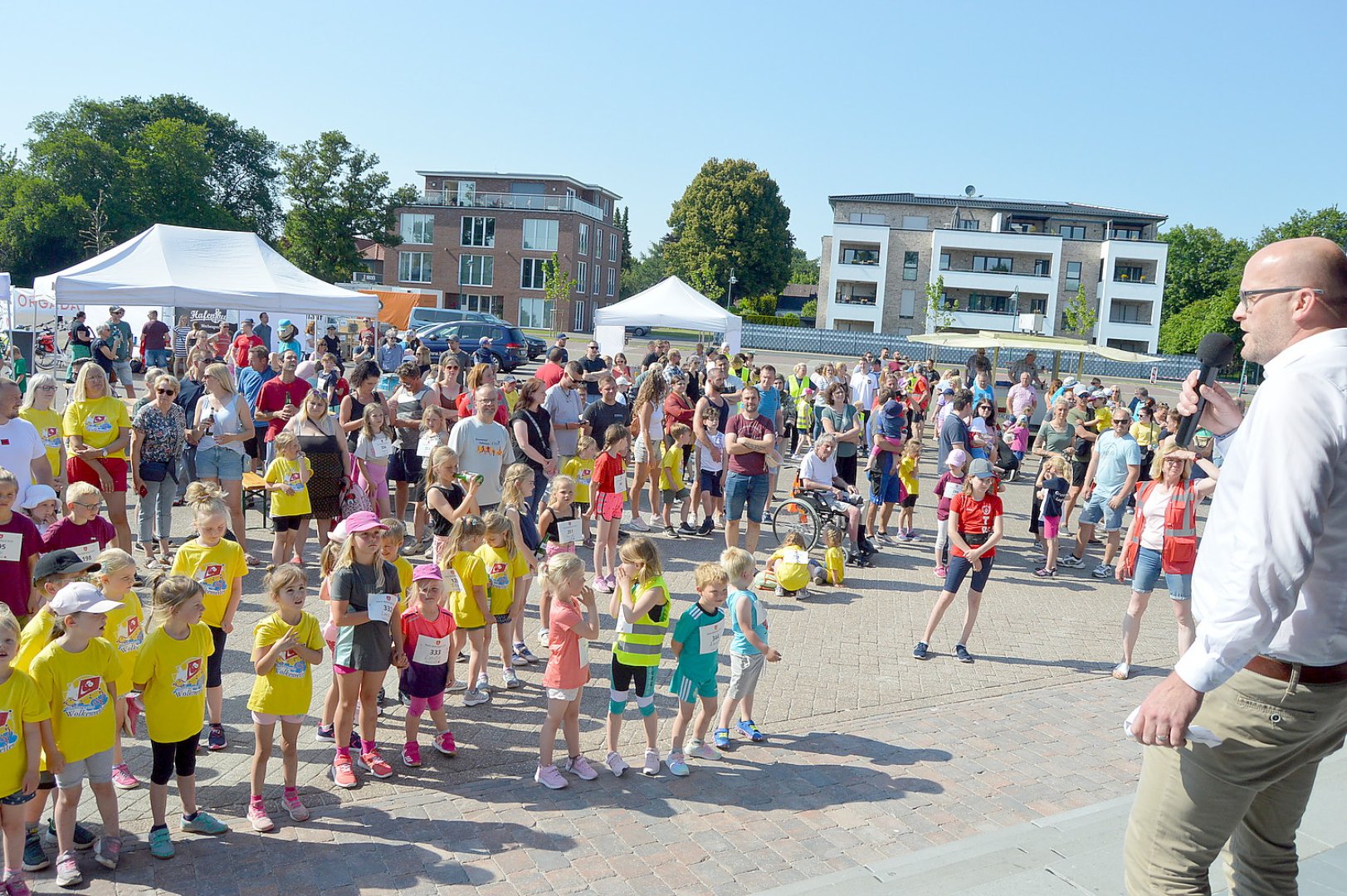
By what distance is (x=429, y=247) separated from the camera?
68625 millimetres

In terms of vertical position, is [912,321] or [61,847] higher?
[912,321]

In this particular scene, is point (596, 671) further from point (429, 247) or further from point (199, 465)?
point (429, 247)

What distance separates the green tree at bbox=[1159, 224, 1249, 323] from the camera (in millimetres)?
Answer: 73125

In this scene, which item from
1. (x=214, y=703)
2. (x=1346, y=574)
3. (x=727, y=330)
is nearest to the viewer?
(x=1346, y=574)

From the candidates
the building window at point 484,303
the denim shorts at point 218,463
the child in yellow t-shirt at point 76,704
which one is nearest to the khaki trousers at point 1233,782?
the child in yellow t-shirt at point 76,704

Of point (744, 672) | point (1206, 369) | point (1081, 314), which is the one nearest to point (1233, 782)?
point (1206, 369)

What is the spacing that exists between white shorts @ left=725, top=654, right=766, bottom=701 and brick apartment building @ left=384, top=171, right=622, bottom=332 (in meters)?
62.4

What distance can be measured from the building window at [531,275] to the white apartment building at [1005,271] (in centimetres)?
1922

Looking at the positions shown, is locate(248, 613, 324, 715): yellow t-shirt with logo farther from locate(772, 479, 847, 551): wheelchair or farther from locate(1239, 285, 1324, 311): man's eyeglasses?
locate(772, 479, 847, 551): wheelchair

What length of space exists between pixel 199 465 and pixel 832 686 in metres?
5.99

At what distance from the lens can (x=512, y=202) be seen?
67312 millimetres

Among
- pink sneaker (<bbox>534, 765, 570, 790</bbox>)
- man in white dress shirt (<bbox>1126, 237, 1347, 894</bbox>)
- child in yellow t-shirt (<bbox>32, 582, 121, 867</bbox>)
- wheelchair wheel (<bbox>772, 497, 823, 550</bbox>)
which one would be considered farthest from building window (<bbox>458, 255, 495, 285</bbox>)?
man in white dress shirt (<bbox>1126, 237, 1347, 894</bbox>)

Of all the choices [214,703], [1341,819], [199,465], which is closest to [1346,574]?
[1341,819]

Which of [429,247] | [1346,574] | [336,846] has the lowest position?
[336,846]
